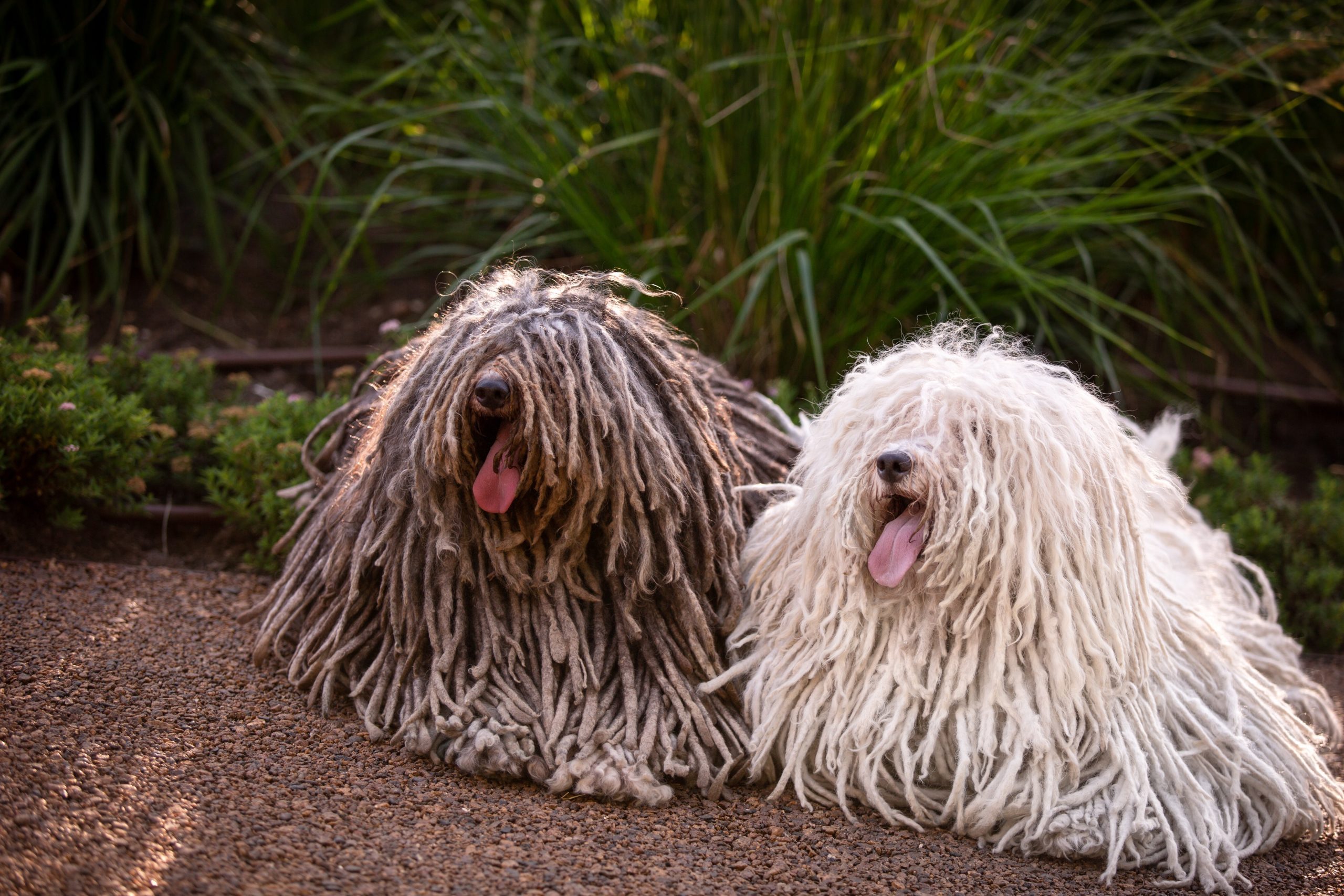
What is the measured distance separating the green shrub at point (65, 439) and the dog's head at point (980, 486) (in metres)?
1.98

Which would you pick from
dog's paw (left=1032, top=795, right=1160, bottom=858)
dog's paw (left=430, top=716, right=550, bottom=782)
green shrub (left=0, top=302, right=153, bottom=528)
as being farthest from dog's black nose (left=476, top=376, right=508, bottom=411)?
green shrub (left=0, top=302, right=153, bottom=528)

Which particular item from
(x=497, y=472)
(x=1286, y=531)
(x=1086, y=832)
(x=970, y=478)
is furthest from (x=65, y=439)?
(x=1286, y=531)

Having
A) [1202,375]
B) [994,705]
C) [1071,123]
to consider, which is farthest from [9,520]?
[1202,375]

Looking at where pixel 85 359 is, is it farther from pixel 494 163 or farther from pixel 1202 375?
pixel 1202 375

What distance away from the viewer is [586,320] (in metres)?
2.62

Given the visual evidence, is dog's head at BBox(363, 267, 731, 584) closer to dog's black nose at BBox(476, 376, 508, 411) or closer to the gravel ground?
dog's black nose at BBox(476, 376, 508, 411)

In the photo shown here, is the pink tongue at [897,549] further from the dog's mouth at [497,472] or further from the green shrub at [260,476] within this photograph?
the green shrub at [260,476]

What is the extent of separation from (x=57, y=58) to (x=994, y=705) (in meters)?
4.11

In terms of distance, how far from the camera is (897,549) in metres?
2.45

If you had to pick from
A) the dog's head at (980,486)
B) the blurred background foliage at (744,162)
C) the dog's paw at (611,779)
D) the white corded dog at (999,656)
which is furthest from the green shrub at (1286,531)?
the dog's paw at (611,779)

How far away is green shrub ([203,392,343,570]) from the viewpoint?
3.49 meters

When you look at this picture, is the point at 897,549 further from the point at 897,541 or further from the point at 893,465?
the point at 893,465

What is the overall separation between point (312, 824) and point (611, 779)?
54 cm

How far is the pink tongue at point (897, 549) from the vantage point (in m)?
2.44
